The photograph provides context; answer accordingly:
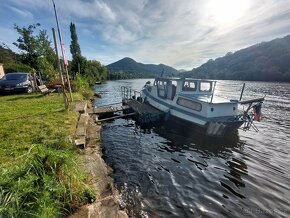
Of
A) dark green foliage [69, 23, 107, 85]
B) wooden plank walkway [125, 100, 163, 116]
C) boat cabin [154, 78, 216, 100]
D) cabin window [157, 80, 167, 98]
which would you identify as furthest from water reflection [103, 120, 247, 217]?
dark green foliage [69, 23, 107, 85]

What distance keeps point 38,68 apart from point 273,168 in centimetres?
3263

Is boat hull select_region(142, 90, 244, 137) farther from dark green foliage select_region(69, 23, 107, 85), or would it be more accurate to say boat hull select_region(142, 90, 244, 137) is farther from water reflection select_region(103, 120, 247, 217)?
dark green foliage select_region(69, 23, 107, 85)

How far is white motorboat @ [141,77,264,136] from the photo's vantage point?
37.9ft

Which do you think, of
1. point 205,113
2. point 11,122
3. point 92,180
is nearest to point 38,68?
point 11,122

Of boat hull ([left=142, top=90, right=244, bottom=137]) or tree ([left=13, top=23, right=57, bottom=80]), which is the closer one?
boat hull ([left=142, top=90, right=244, bottom=137])

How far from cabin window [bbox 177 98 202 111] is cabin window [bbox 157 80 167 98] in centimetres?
229

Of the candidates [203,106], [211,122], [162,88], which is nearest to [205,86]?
[203,106]

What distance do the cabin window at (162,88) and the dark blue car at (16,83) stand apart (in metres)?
12.5

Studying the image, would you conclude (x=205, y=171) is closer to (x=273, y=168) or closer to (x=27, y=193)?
(x=273, y=168)

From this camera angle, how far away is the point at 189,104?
13461mm

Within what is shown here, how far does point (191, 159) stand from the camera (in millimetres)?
9188

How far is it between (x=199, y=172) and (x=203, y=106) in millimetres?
5388

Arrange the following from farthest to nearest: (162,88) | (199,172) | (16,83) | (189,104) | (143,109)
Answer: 1. (16,83)
2. (162,88)
3. (143,109)
4. (189,104)
5. (199,172)

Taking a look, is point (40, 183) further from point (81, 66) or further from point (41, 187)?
point (81, 66)
